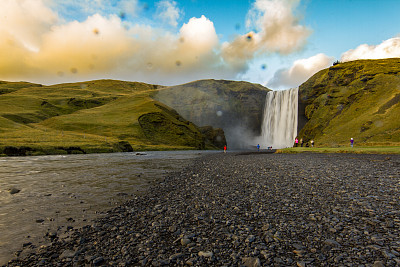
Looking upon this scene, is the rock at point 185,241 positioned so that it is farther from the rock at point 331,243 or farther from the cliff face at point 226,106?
the cliff face at point 226,106

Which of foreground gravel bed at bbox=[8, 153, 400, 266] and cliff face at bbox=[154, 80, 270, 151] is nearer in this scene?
foreground gravel bed at bbox=[8, 153, 400, 266]

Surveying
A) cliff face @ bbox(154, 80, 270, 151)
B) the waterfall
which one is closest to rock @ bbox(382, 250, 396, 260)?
the waterfall

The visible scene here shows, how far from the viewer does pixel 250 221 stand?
7.23m

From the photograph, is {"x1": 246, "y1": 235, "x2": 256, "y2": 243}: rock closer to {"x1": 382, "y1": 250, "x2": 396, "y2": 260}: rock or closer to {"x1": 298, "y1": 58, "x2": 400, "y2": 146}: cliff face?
{"x1": 382, "y1": 250, "x2": 396, "y2": 260}: rock

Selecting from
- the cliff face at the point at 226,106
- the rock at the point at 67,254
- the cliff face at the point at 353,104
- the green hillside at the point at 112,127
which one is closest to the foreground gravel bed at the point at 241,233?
the rock at the point at 67,254

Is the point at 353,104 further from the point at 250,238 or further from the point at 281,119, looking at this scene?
the point at 250,238

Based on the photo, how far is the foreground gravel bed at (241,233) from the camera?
4938 mm

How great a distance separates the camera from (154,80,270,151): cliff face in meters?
155

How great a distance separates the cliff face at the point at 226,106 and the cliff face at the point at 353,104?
183ft

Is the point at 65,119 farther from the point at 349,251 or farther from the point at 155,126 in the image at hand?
the point at 349,251

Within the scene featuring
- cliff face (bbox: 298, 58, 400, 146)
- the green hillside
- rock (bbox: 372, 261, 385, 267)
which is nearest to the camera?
rock (bbox: 372, 261, 385, 267)

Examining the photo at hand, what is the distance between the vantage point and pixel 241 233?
6.27 metres

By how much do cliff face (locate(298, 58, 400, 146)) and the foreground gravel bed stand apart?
2210 inches

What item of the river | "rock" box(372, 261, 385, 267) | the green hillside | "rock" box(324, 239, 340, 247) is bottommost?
the river
